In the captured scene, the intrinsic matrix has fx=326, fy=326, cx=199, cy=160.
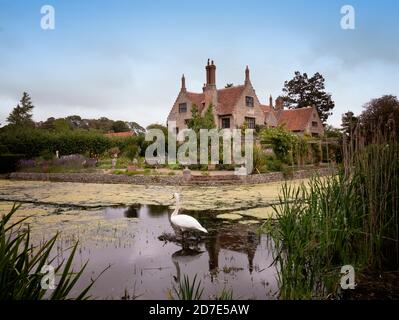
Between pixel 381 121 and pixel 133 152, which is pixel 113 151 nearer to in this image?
pixel 133 152

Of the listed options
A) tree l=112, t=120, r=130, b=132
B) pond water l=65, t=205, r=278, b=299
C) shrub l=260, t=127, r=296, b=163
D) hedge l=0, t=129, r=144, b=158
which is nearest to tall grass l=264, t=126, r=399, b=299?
pond water l=65, t=205, r=278, b=299

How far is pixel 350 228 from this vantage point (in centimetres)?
445

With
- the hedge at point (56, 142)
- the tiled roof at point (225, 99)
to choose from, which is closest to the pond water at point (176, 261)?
the hedge at point (56, 142)

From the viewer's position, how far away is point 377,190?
448 centimetres

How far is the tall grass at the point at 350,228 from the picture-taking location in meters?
4.05

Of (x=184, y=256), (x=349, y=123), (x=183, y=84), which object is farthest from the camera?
(x=183, y=84)

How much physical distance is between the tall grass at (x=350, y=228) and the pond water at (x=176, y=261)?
2.02 feet

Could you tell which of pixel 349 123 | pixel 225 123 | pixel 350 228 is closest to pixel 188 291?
pixel 350 228

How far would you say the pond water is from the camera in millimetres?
4367

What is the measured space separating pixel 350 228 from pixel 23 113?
2177 inches

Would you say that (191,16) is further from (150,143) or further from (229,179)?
(150,143)

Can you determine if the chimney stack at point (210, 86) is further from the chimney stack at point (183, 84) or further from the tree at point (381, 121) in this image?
the tree at point (381, 121)

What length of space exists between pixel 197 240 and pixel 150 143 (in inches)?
881

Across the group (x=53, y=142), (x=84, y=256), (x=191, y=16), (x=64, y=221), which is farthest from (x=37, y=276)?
Answer: (x=53, y=142)
